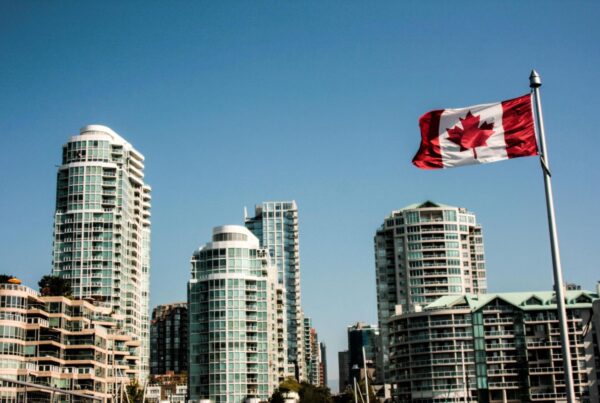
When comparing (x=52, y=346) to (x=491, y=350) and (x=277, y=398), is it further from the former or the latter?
(x=491, y=350)

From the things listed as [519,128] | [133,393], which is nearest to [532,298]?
[133,393]

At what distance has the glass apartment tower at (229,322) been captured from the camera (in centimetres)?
17088

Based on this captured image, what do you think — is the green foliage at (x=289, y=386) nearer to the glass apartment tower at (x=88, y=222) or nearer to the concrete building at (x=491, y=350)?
the concrete building at (x=491, y=350)

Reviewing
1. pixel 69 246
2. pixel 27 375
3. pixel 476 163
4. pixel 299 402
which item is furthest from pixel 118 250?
pixel 476 163

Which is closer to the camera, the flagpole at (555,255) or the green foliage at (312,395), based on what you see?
the flagpole at (555,255)

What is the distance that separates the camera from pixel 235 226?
17888cm

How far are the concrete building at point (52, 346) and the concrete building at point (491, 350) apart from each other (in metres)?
57.8

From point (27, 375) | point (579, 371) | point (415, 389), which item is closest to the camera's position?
point (27, 375)

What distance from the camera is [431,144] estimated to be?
1479 inches

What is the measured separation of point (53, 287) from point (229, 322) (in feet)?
113

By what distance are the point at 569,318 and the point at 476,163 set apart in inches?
5305

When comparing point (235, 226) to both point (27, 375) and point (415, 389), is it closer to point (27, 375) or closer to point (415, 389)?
point (415, 389)

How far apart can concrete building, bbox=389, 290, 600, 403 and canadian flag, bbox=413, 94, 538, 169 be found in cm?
12864

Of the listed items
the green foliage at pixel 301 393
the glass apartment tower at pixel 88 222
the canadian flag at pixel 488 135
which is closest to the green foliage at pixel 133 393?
the green foliage at pixel 301 393
